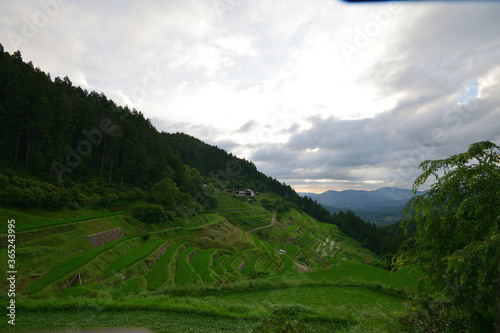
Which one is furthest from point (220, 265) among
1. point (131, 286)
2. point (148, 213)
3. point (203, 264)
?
point (148, 213)

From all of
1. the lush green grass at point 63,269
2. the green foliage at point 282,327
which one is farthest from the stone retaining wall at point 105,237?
the green foliage at point 282,327

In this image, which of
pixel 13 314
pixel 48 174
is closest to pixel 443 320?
pixel 13 314

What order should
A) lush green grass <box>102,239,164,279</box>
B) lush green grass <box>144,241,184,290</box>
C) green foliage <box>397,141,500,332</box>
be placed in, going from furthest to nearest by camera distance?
1. lush green grass <box>102,239,164,279</box>
2. lush green grass <box>144,241,184,290</box>
3. green foliage <box>397,141,500,332</box>

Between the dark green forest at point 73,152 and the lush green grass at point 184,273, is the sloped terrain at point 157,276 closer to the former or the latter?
the lush green grass at point 184,273

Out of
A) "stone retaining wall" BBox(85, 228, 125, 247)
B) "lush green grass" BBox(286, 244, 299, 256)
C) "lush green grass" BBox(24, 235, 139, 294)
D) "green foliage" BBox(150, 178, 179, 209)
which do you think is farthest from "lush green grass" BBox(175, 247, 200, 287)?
"lush green grass" BBox(286, 244, 299, 256)

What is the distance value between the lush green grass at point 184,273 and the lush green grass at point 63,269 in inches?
300

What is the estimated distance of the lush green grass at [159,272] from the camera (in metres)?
18.3

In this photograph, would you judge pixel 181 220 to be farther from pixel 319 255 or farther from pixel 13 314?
pixel 319 255

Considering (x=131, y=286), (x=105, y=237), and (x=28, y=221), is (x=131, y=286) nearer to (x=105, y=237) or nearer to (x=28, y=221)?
(x=105, y=237)

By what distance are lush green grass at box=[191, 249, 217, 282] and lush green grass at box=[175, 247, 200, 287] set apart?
83 centimetres

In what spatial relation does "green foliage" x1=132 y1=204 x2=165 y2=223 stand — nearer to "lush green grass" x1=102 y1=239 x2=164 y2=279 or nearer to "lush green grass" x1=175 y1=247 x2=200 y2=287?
"lush green grass" x1=102 y1=239 x2=164 y2=279

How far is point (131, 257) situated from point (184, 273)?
19.2 feet

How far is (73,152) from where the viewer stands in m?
36.6

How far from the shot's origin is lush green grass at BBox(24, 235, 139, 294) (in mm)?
14445
